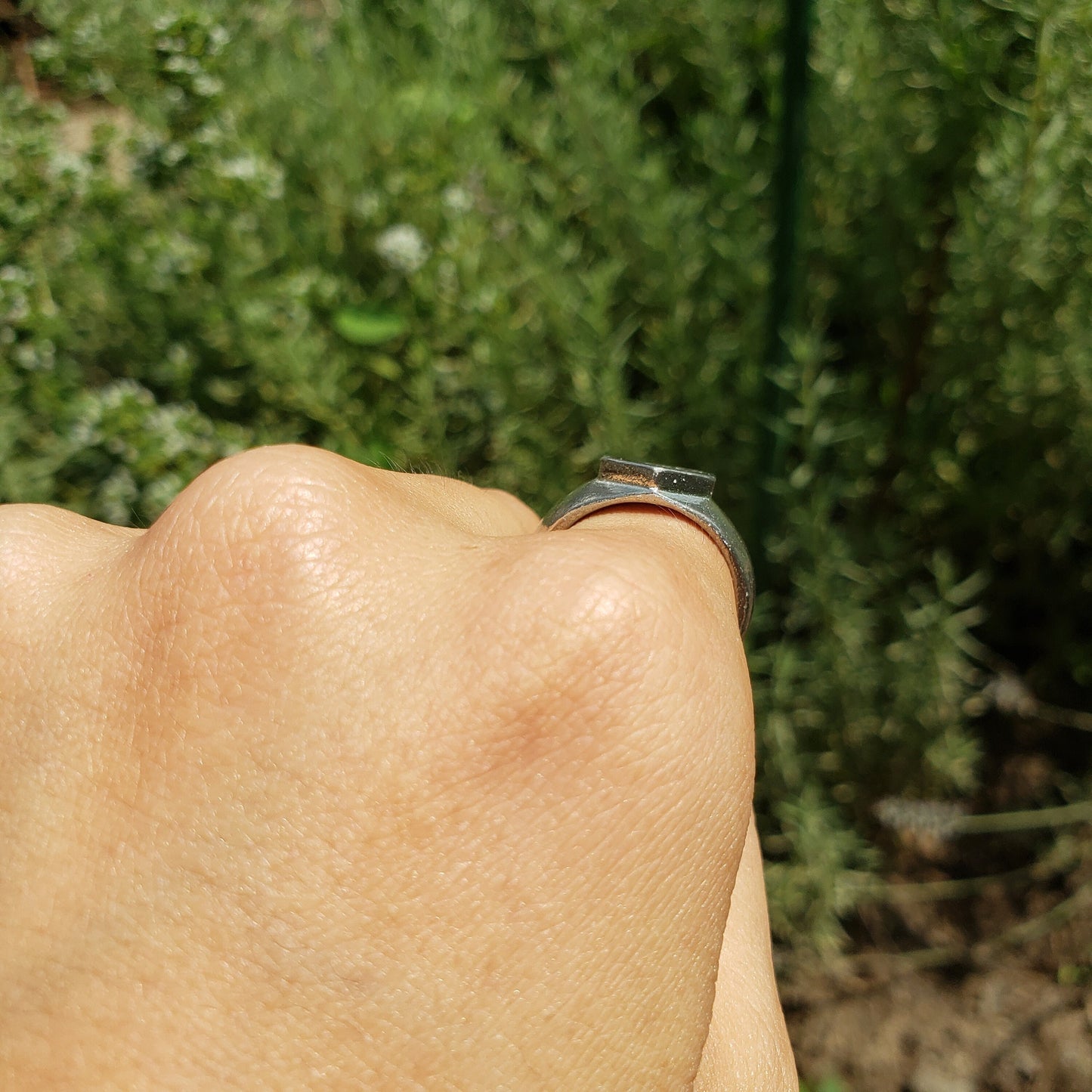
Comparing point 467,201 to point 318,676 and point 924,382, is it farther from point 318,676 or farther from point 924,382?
point 318,676

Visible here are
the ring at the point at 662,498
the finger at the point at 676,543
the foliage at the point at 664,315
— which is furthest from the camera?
the foliage at the point at 664,315

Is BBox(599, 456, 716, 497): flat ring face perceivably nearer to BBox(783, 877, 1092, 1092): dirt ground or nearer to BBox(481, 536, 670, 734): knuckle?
BBox(481, 536, 670, 734): knuckle

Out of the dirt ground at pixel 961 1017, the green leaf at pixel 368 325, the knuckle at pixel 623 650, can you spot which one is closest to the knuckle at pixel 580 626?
the knuckle at pixel 623 650

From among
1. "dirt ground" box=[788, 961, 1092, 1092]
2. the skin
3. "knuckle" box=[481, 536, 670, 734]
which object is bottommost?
"dirt ground" box=[788, 961, 1092, 1092]

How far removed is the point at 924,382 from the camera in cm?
Answer: 209

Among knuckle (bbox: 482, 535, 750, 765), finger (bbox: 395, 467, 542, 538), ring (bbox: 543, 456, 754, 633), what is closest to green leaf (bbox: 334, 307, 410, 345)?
finger (bbox: 395, 467, 542, 538)

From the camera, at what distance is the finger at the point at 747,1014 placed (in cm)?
87

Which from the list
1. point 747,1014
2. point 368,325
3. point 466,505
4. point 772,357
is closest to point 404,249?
point 368,325

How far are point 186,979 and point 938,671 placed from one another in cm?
161

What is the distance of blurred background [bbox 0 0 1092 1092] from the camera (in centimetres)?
192

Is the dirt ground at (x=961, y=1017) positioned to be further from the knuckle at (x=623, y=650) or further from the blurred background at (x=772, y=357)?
the knuckle at (x=623, y=650)

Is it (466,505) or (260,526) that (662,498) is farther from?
(260,526)

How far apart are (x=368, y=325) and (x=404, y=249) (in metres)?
0.17

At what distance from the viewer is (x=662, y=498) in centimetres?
86
